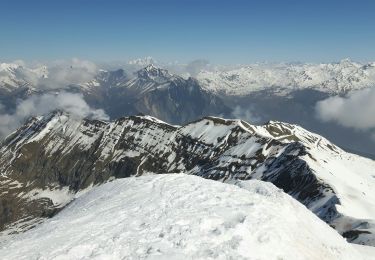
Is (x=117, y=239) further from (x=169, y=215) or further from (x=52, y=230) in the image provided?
(x=52, y=230)

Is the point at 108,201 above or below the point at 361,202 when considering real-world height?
above

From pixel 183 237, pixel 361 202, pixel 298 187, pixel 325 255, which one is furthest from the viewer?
pixel 298 187

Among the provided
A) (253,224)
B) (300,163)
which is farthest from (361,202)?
(253,224)

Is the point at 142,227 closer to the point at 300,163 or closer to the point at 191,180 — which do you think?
the point at 191,180

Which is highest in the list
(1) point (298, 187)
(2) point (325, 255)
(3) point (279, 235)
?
(3) point (279, 235)

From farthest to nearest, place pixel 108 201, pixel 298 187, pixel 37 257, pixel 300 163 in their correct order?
pixel 300 163 < pixel 298 187 < pixel 108 201 < pixel 37 257

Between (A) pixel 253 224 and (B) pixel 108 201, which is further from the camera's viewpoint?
(B) pixel 108 201

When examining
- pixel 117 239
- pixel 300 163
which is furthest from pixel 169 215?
pixel 300 163
